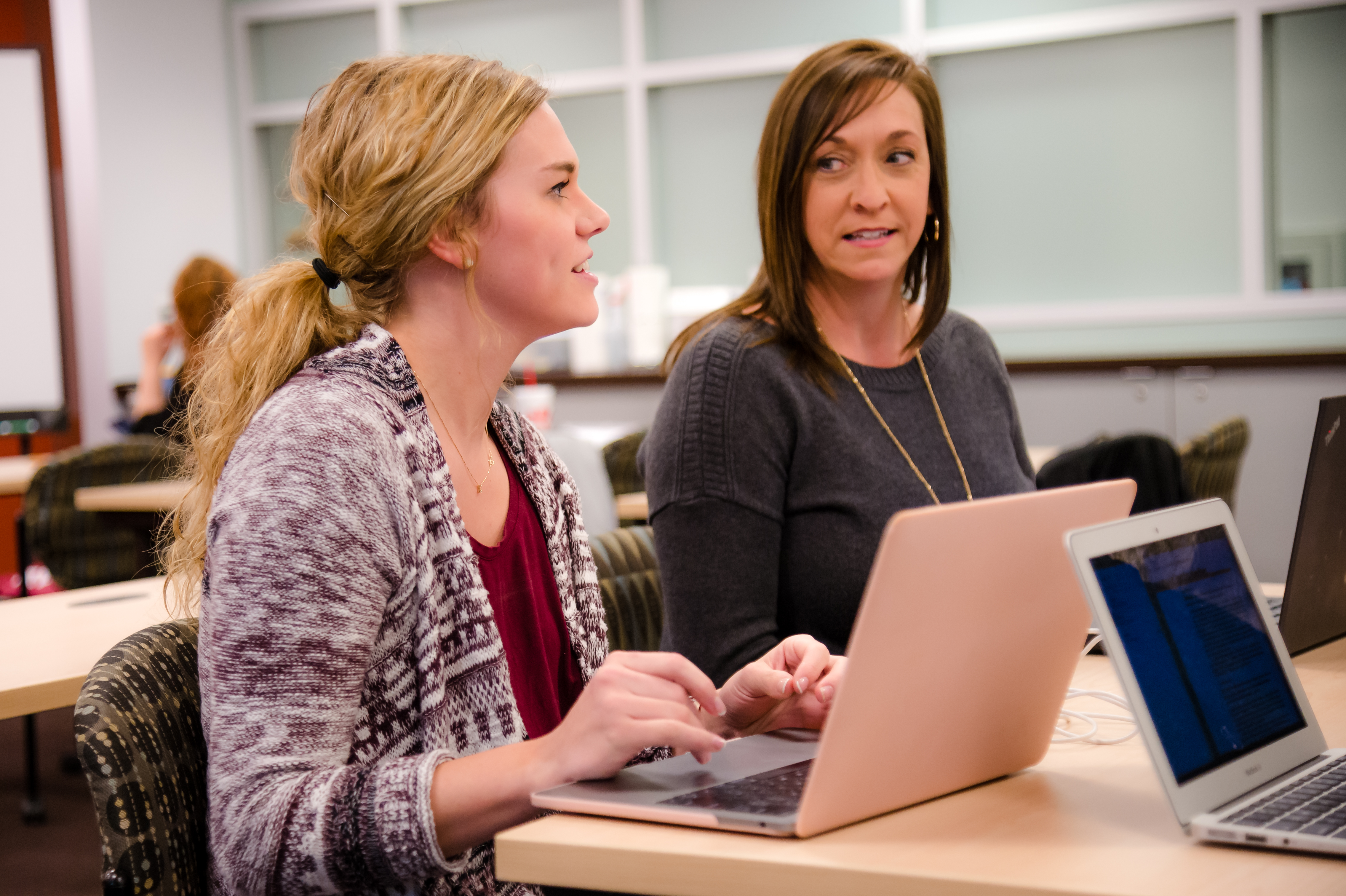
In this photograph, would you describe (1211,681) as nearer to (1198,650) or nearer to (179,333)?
(1198,650)

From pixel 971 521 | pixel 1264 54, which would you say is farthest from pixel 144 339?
pixel 971 521

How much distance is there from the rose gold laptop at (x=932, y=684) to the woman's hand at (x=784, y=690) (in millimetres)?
98

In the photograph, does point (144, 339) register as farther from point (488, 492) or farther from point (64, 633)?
point (488, 492)

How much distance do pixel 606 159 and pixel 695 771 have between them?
514 centimetres

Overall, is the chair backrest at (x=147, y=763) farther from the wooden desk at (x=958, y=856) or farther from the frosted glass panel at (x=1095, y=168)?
the frosted glass panel at (x=1095, y=168)

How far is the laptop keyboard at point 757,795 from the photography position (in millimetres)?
867

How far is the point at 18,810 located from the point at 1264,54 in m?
4.65

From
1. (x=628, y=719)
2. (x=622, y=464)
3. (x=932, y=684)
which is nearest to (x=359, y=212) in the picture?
(x=628, y=719)

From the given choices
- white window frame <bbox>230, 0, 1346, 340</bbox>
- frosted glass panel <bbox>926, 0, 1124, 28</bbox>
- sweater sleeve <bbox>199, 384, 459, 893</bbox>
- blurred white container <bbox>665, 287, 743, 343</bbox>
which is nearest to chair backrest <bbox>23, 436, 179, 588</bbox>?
white window frame <bbox>230, 0, 1346, 340</bbox>

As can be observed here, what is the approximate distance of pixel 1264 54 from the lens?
180 inches

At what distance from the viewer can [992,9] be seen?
16.6ft

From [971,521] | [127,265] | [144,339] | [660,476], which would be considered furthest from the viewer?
[127,265]

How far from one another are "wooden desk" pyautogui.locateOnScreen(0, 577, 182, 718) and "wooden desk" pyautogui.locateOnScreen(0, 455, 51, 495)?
1.52 m

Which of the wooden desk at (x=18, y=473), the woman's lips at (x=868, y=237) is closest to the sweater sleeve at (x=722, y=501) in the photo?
the woman's lips at (x=868, y=237)
